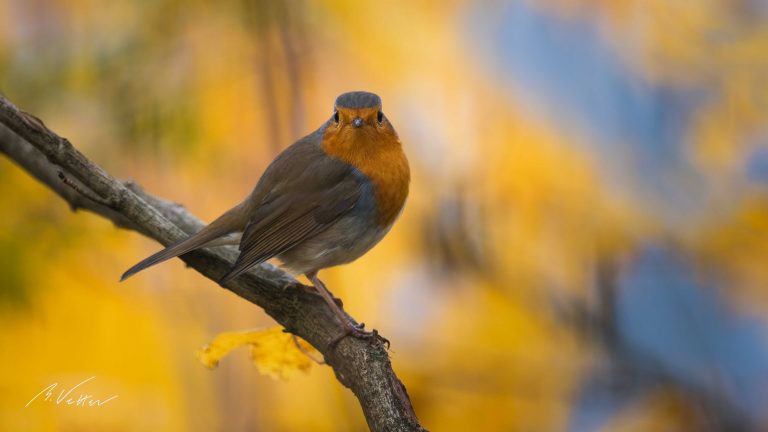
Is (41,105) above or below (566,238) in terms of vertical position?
above

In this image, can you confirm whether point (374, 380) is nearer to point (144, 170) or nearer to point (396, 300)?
point (396, 300)

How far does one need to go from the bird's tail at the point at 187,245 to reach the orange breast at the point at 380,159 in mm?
507

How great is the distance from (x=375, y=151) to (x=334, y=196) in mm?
220

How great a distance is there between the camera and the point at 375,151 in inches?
116

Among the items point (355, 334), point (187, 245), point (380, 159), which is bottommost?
point (355, 334)

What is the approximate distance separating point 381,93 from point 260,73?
0.55 metres

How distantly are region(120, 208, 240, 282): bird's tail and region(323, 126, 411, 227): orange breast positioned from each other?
0.51 meters

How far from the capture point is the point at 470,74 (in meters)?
3.34

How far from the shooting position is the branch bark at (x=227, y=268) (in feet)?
6.84

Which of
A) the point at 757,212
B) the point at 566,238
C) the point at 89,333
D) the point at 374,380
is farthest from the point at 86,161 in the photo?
the point at 757,212

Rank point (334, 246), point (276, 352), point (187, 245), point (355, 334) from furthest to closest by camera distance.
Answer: point (334, 246), point (276, 352), point (187, 245), point (355, 334)

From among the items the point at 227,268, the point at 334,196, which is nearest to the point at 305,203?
the point at 334,196

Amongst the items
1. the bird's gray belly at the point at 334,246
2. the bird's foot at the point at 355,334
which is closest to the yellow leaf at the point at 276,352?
the bird's foot at the point at 355,334

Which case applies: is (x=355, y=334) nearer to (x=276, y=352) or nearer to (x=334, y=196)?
(x=276, y=352)
